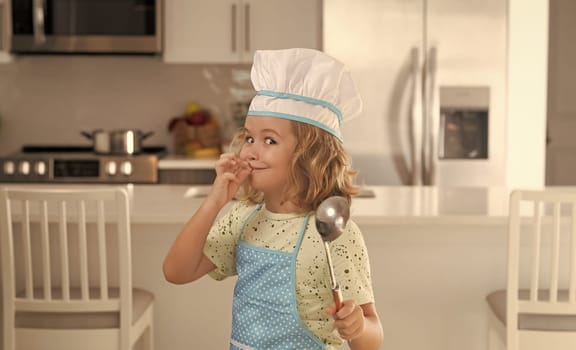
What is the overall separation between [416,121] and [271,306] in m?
2.67

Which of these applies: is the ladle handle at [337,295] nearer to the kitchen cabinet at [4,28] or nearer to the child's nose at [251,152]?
the child's nose at [251,152]

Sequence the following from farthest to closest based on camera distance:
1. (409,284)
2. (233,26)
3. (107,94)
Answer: (107,94) → (233,26) → (409,284)

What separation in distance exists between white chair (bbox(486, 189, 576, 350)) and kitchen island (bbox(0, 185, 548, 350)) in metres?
0.10

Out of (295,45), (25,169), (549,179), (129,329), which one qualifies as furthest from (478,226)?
(549,179)

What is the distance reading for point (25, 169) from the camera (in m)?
4.24

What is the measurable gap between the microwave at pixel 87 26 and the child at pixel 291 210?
2.99 metres

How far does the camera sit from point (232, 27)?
445 centimetres

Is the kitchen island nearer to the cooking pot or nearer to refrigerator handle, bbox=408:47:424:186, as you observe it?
refrigerator handle, bbox=408:47:424:186

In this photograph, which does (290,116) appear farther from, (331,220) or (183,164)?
(183,164)

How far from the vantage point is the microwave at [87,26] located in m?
4.35

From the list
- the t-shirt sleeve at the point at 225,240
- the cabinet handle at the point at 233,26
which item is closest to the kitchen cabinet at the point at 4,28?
the cabinet handle at the point at 233,26

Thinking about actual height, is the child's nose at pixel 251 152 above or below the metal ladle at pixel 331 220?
above

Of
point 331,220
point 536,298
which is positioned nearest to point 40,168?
point 536,298

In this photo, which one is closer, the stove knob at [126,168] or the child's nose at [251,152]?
the child's nose at [251,152]
